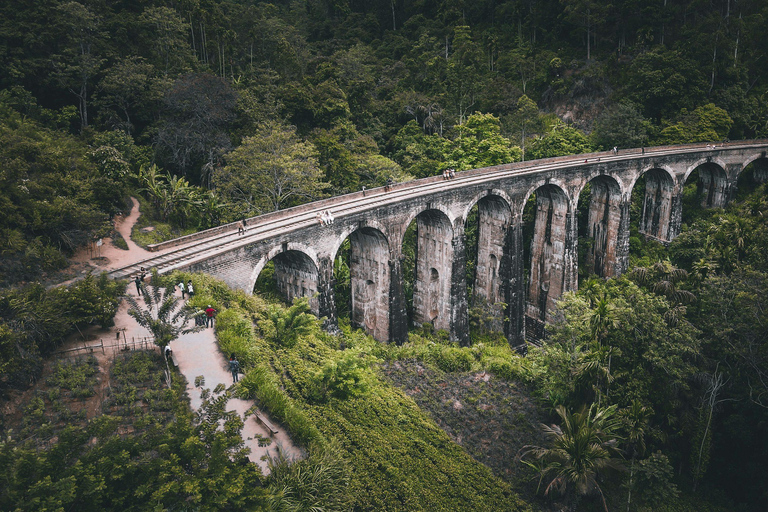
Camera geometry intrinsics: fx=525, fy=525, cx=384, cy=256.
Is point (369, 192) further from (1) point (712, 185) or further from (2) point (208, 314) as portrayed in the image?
(1) point (712, 185)

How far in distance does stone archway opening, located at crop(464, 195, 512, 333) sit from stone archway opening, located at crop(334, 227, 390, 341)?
9272mm

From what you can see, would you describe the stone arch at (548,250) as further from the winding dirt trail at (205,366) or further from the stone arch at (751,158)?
the winding dirt trail at (205,366)

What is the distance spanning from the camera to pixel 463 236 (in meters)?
37.2

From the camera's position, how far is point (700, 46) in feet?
189

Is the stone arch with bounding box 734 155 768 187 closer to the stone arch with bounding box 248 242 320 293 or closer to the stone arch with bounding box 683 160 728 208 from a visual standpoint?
the stone arch with bounding box 683 160 728 208

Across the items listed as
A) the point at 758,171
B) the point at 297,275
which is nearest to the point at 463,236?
the point at 297,275

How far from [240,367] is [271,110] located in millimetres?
31666

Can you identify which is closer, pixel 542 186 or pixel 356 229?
pixel 356 229

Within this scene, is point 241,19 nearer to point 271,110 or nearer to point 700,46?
point 271,110

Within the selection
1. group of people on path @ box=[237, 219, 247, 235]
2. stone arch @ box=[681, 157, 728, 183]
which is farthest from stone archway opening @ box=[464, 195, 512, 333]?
stone arch @ box=[681, 157, 728, 183]

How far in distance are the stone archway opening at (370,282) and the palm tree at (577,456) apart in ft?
48.7

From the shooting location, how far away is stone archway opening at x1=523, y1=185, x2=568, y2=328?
4400cm

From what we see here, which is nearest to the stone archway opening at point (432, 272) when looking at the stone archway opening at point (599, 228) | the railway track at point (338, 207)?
the railway track at point (338, 207)

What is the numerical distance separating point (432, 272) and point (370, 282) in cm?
578
